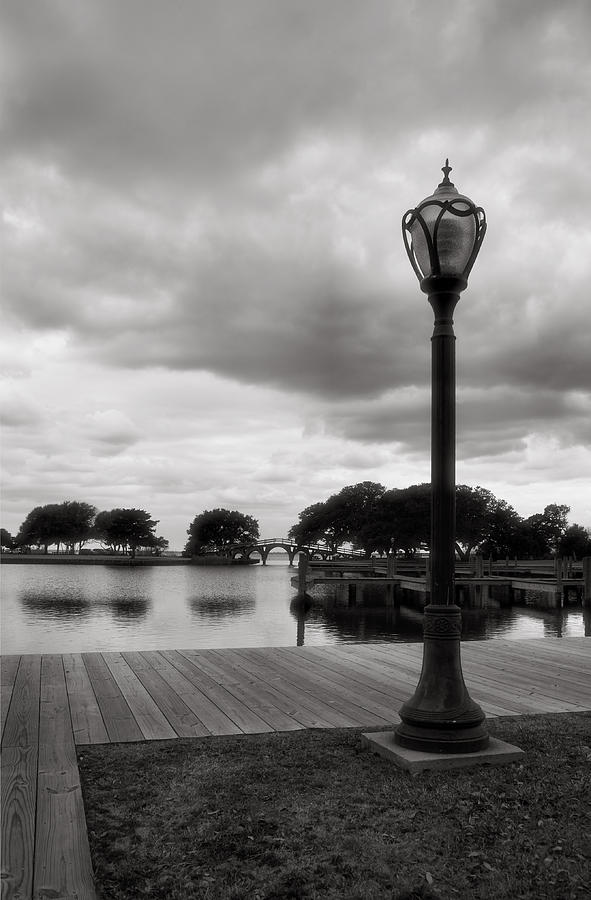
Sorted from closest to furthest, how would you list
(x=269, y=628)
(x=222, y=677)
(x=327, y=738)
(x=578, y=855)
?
(x=578, y=855) → (x=327, y=738) → (x=222, y=677) → (x=269, y=628)

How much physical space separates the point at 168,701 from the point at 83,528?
140027 millimetres

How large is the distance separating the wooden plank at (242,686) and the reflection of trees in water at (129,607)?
27.6m

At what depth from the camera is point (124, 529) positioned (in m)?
142

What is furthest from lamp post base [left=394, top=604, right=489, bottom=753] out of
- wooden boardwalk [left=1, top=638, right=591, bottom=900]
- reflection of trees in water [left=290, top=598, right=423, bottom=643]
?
reflection of trees in water [left=290, top=598, right=423, bottom=643]

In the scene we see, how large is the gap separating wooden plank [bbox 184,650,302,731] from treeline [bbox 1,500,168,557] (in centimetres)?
13451

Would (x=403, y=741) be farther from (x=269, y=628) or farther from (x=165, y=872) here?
(x=269, y=628)

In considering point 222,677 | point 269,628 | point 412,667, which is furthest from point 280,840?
point 269,628

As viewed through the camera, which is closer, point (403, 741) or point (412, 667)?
point (403, 741)

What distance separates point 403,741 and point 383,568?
5606 centimetres

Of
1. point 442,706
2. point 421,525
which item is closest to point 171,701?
point 442,706

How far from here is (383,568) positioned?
6031 centimetres

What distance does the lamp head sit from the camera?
5453mm

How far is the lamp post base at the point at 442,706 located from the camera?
5012 millimetres

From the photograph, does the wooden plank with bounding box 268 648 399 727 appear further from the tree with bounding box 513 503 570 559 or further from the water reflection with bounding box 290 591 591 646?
the tree with bounding box 513 503 570 559
